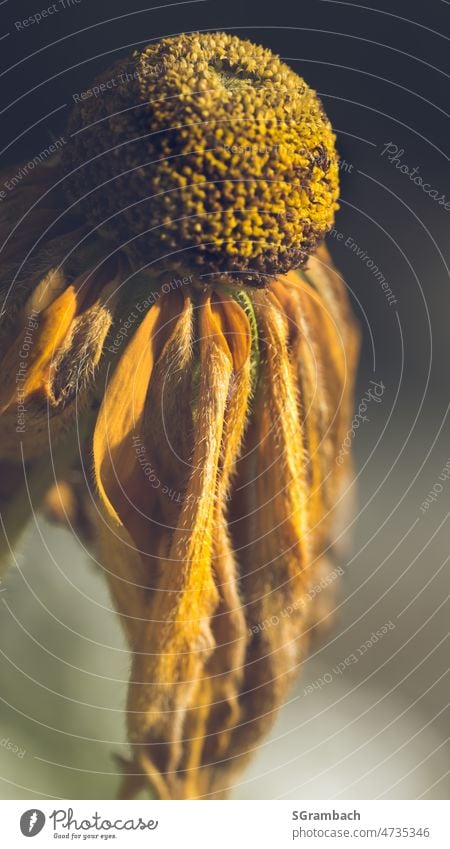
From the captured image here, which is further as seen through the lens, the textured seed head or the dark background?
the dark background

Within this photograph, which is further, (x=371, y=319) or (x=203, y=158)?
(x=371, y=319)

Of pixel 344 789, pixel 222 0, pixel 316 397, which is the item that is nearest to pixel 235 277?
pixel 316 397

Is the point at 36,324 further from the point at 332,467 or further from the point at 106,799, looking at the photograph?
the point at 106,799

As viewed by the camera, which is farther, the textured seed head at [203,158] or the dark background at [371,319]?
the dark background at [371,319]
